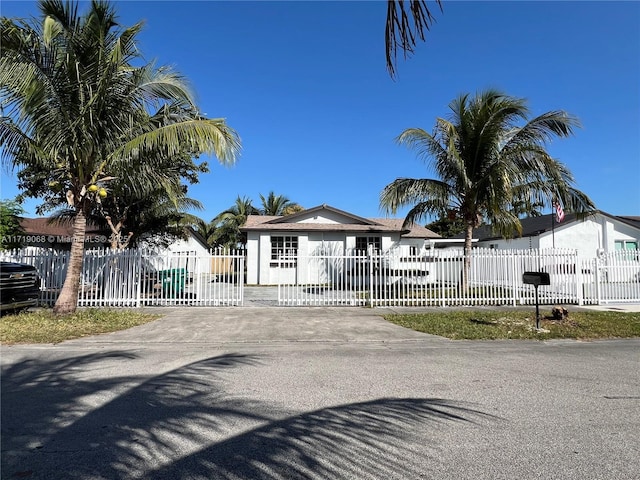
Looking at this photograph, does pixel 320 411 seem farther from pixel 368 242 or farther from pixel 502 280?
pixel 368 242

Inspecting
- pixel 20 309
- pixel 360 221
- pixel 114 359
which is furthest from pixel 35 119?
pixel 360 221

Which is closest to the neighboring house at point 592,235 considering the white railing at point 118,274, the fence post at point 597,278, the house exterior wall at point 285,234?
the house exterior wall at point 285,234

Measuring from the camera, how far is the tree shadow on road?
9.60ft

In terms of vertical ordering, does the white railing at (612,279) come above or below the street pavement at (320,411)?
A: above

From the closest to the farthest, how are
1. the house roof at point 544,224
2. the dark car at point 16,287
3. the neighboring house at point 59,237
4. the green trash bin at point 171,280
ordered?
the dark car at point 16,287, the green trash bin at point 171,280, the neighboring house at point 59,237, the house roof at point 544,224

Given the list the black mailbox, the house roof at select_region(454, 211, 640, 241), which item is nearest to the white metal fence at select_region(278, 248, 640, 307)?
the black mailbox

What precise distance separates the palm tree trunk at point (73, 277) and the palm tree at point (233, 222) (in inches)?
922

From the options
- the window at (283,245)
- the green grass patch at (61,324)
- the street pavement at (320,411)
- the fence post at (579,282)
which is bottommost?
the street pavement at (320,411)

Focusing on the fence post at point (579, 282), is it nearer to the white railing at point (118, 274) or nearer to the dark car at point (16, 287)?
the white railing at point (118, 274)

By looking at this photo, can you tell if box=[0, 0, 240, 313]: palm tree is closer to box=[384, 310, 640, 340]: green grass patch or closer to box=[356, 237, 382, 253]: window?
box=[384, 310, 640, 340]: green grass patch

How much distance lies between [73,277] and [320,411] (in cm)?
887

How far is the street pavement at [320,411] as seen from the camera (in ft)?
9.83

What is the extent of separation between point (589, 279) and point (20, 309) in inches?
685

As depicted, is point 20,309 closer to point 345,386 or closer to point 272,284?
point 345,386
